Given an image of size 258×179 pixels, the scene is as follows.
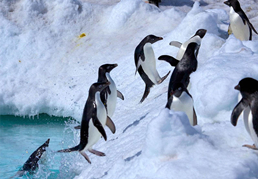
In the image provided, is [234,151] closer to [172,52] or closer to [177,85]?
[177,85]

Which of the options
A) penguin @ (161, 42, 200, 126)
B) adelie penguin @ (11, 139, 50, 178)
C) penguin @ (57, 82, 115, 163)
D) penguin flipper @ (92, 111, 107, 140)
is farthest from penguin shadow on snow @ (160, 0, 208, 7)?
penguin flipper @ (92, 111, 107, 140)

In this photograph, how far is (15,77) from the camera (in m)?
7.11

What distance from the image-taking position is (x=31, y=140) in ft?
19.1

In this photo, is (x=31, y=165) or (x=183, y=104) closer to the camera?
(x=183, y=104)

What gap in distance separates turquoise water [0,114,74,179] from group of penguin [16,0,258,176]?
0.74ft

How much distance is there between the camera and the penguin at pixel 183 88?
304cm

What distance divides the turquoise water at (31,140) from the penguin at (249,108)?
2.37m

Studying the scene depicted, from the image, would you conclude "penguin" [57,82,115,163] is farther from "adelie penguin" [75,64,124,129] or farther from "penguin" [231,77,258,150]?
"penguin" [231,77,258,150]

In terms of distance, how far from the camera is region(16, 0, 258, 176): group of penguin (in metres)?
2.41

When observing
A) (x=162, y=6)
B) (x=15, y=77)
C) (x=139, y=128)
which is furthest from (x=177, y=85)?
(x=162, y=6)

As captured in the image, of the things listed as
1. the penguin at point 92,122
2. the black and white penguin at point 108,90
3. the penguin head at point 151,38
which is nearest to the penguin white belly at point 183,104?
the penguin at point 92,122

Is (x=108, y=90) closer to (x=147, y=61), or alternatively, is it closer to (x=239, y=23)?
(x=147, y=61)

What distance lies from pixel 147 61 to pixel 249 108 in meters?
2.64

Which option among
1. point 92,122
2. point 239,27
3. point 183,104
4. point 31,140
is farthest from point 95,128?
point 239,27
